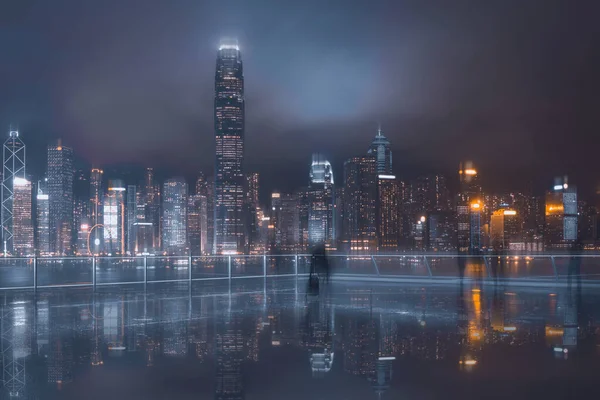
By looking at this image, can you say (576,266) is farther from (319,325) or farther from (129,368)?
(129,368)

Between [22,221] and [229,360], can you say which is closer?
[229,360]

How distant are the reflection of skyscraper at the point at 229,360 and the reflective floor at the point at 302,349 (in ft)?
0.07

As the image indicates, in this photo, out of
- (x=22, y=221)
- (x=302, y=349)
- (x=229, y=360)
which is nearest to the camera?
(x=229, y=360)

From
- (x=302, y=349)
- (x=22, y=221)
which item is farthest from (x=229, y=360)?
(x=22, y=221)

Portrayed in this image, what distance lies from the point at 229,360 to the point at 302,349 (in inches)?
46.9

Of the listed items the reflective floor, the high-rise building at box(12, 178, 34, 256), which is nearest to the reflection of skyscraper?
the reflective floor

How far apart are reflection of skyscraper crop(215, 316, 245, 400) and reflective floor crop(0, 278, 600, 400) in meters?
0.02

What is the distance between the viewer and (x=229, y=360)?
6.64 m

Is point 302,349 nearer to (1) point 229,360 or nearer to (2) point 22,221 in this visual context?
(1) point 229,360

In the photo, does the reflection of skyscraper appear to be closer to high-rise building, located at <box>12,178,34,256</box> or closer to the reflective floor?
the reflective floor

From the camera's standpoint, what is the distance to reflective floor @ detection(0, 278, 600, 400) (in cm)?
536

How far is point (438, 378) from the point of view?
572 cm

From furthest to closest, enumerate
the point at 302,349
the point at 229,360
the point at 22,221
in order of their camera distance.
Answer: the point at 22,221 < the point at 302,349 < the point at 229,360

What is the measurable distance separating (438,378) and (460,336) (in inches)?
108
